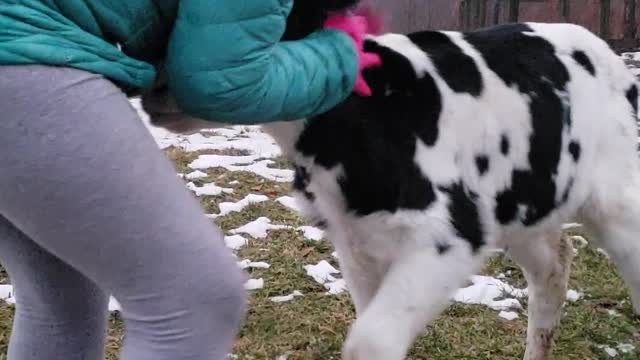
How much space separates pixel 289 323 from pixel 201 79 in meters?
2.32

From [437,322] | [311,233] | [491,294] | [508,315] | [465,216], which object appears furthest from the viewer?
[311,233]

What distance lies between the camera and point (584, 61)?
3248mm

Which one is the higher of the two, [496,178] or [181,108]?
Answer: [181,108]

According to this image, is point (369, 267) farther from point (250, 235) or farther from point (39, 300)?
point (250, 235)

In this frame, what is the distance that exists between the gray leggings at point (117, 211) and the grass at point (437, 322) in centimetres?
195

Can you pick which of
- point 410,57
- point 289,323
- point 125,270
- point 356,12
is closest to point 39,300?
point 125,270

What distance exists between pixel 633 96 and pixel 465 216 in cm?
102

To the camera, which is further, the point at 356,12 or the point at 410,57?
the point at 410,57

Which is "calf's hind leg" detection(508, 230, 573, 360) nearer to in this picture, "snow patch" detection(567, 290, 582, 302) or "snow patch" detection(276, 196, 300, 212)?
"snow patch" detection(567, 290, 582, 302)

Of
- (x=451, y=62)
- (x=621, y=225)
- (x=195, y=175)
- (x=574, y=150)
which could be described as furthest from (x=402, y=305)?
(x=195, y=175)

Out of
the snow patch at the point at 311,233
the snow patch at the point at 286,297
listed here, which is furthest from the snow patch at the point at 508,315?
the snow patch at the point at 311,233

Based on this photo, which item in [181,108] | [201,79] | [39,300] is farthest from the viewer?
[39,300]

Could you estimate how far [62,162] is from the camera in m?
1.47

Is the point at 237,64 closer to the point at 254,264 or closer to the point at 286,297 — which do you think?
the point at 286,297
